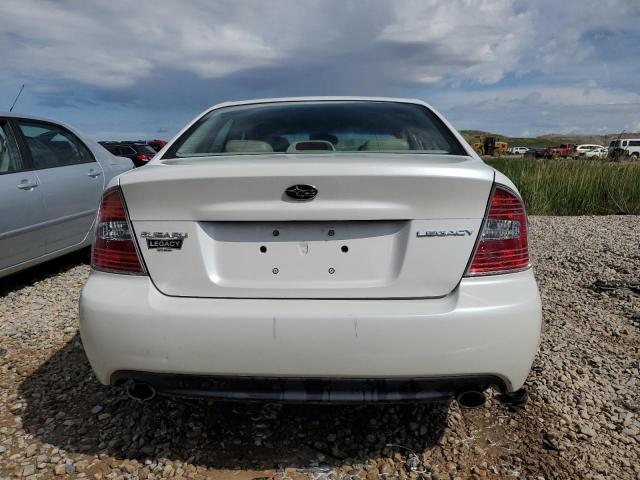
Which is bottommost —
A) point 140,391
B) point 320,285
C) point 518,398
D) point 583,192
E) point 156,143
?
point 156,143

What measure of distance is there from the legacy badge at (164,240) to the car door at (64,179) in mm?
3101

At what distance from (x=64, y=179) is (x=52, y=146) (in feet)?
1.29

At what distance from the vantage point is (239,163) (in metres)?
1.95

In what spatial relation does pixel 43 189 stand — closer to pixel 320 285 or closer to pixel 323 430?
pixel 323 430

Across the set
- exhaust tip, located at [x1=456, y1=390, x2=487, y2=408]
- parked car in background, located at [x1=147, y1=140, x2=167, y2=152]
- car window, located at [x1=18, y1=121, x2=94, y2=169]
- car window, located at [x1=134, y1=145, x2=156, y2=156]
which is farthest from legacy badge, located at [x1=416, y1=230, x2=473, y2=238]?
parked car in background, located at [x1=147, y1=140, x2=167, y2=152]

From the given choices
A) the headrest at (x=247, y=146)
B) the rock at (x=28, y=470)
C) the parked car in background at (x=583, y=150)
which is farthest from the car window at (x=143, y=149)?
the rock at (x=28, y=470)

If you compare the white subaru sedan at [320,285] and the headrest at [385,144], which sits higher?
the headrest at [385,144]

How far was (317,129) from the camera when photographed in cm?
295

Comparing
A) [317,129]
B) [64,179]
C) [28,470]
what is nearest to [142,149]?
[64,179]

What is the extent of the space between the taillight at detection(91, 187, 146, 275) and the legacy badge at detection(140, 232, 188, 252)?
0.22ft

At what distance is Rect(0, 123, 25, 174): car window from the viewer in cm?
428

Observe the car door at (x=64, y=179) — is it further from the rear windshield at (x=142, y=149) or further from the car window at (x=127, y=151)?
the rear windshield at (x=142, y=149)

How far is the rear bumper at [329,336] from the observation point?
69.9 inches

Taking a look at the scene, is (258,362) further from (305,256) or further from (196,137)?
(196,137)
